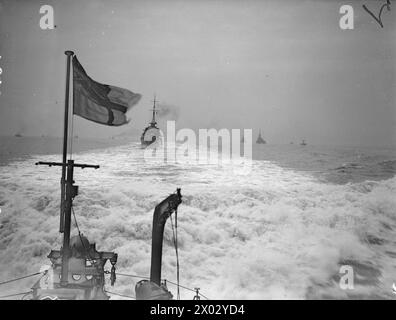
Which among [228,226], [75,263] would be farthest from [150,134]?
[75,263]

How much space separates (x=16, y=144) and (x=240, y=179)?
37.5ft

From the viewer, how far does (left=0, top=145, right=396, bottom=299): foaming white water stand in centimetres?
859

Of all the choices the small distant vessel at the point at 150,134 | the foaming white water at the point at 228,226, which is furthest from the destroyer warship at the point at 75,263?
the small distant vessel at the point at 150,134

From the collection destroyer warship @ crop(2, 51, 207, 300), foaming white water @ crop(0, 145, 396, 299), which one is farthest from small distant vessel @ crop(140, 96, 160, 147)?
destroyer warship @ crop(2, 51, 207, 300)

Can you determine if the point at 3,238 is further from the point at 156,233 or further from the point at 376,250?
the point at 376,250

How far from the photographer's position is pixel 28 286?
837cm

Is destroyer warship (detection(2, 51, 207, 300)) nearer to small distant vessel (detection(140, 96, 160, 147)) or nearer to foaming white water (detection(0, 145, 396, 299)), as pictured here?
foaming white water (detection(0, 145, 396, 299))

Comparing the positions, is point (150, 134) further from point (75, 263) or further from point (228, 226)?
point (75, 263)

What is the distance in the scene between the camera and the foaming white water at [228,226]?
859 centimetres

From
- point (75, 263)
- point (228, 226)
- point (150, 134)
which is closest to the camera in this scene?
point (75, 263)

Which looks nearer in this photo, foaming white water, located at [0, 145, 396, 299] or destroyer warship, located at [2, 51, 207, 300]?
destroyer warship, located at [2, 51, 207, 300]

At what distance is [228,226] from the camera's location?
33.2 ft
